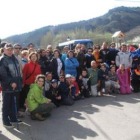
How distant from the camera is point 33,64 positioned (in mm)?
7020

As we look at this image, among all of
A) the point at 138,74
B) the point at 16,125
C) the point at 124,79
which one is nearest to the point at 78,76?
the point at 124,79

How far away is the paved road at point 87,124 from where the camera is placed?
516 centimetres

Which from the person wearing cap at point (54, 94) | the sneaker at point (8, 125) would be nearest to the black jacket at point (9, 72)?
the sneaker at point (8, 125)

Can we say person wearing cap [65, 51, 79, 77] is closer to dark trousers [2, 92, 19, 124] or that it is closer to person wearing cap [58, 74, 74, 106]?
person wearing cap [58, 74, 74, 106]

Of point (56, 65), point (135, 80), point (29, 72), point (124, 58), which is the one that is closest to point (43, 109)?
point (29, 72)

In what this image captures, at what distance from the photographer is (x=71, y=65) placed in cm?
905

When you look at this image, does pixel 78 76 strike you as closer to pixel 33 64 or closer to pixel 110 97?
pixel 110 97

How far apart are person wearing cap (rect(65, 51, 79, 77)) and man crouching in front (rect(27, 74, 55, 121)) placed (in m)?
2.68

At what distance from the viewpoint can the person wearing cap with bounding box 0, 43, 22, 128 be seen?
561cm

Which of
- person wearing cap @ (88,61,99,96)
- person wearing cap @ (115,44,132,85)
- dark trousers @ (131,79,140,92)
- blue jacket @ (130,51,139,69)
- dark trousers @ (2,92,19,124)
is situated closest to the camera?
dark trousers @ (2,92,19,124)

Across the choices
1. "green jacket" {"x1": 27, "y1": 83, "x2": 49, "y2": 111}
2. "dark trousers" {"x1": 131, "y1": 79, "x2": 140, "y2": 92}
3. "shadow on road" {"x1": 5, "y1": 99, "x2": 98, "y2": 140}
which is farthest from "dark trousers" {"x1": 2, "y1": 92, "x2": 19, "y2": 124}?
"dark trousers" {"x1": 131, "y1": 79, "x2": 140, "y2": 92}

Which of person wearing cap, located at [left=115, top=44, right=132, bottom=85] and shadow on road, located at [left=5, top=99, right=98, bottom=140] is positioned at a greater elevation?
person wearing cap, located at [left=115, top=44, right=132, bottom=85]

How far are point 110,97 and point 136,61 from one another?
2.31 metres

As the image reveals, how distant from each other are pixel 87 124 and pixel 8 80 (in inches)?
87.4
